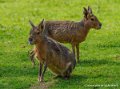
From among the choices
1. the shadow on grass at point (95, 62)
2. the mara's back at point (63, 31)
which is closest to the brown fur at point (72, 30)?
the mara's back at point (63, 31)

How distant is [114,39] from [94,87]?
20.6 ft

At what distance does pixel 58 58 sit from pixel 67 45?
502 centimetres

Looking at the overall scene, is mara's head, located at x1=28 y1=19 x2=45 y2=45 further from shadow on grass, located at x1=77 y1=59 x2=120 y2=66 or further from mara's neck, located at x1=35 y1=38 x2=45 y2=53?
shadow on grass, located at x1=77 y1=59 x2=120 y2=66

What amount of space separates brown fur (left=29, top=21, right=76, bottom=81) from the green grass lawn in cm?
28

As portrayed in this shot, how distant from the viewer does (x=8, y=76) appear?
43.7 feet

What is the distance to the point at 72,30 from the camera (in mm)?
15430

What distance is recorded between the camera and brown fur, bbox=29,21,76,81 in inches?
474

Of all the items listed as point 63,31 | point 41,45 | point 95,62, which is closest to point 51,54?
point 41,45

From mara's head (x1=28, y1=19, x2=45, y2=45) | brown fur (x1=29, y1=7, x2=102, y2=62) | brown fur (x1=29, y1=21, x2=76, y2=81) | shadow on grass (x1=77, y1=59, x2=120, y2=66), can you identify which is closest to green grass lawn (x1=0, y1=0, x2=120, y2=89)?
shadow on grass (x1=77, y1=59, x2=120, y2=66)

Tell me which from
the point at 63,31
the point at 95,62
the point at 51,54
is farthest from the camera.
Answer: the point at 63,31

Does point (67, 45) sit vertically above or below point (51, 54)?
below

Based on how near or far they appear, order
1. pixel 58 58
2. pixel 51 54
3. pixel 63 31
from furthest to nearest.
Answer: pixel 63 31 → pixel 58 58 → pixel 51 54

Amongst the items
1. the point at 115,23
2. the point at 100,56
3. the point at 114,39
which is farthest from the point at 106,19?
the point at 100,56

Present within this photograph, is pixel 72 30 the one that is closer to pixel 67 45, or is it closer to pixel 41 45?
pixel 67 45
